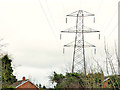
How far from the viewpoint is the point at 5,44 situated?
3142 centimetres

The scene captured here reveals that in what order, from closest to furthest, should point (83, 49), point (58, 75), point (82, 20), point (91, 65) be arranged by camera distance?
point (91, 65) < point (83, 49) < point (82, 20) < point (58, 75)

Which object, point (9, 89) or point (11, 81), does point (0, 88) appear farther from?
point (11, 81)

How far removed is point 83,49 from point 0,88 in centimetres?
1382

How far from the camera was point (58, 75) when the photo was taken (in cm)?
3572

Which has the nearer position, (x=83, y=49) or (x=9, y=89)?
(x=83, y=49)

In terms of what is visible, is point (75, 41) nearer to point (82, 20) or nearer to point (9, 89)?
point (82, 20)

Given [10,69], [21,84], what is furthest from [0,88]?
[21,84]

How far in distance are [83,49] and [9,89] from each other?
14.8m

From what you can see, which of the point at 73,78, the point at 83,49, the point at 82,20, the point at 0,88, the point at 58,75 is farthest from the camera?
the point at 58,75

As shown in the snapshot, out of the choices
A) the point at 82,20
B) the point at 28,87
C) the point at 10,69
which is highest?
the point at 82,20

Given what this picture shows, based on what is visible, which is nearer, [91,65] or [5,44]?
[91,65]

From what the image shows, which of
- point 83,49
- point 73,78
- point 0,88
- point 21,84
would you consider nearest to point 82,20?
point 83,49

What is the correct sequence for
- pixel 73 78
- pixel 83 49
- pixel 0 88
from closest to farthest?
1. pixel 83 49
2. pixel 73 78
3. pixel 0 88

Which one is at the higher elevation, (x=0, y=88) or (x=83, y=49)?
(x=83, y=49)
